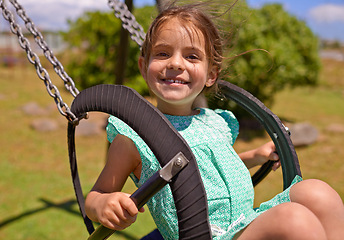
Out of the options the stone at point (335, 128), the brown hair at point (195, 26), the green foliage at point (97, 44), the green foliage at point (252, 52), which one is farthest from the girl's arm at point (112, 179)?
the stone at point (335, 128)

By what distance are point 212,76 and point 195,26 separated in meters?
0.29

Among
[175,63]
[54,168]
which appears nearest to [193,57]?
[175,63]

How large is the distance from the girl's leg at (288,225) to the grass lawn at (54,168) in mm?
2235

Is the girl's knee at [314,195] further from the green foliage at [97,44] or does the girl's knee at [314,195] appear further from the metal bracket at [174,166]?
the green foliage at [97,44]

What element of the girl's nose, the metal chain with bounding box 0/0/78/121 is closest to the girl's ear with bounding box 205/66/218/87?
the girl's nose

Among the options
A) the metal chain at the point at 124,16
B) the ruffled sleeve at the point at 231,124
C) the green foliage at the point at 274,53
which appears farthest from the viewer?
the green foliage at the point at 274,53

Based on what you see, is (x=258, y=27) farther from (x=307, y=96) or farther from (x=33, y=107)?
(x=307, y=96)

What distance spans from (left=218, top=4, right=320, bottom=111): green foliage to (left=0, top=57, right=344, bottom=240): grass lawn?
1008 millimetres

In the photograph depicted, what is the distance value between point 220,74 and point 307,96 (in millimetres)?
10255

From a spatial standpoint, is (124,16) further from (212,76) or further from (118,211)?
(118,211)

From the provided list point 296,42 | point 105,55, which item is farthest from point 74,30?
point 296,42

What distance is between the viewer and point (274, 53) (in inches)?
232

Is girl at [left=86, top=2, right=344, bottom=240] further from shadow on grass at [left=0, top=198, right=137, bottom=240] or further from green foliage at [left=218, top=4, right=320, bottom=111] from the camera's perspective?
green foliage at [left=218, top=4, right=320, bottom=111]

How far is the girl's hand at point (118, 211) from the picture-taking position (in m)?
1.06
